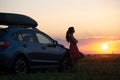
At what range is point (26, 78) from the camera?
1487 centimetres

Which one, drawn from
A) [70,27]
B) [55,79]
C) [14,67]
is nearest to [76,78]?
[55,79]

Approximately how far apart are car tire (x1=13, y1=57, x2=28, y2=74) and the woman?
10.7 ft

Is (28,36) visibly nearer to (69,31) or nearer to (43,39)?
(43,39)

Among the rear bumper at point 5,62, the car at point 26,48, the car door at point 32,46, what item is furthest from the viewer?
the car door at point 32,46

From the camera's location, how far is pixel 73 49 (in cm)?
2042

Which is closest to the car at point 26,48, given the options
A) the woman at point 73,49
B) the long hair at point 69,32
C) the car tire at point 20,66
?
the car tire at point 20,66

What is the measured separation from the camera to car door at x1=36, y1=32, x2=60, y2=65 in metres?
18.7

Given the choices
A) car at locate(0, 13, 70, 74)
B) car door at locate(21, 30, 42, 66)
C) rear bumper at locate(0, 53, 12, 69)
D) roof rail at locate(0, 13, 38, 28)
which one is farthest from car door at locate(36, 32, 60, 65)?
rear bumper at locate(0, 53, 12, 69)

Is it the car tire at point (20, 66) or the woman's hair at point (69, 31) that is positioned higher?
the woman's hair at point (69, 31)

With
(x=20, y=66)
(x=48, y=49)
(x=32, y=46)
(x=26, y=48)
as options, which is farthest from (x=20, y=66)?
(x=48, y=49)

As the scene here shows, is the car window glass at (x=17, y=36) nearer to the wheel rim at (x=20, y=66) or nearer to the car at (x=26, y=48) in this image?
the car at (x=26, y=48)

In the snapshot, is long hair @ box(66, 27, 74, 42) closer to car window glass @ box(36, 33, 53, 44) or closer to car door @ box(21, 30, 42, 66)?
car window glass @ box(36, 33, 53, 44)

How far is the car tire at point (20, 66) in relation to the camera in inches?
670

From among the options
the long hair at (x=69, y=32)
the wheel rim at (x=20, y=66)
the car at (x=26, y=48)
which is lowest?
the wheel rim at (x=20, y=66)
